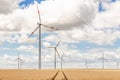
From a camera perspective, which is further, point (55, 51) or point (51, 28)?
point (55, 51)

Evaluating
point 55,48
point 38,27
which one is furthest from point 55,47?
point 38,27

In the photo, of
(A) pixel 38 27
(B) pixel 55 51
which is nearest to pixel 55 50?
(B) pixel 55 51

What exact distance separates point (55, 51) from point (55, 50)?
1.30 feet

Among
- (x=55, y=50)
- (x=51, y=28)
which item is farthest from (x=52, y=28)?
(x=55, y=50)

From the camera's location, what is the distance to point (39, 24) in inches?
3875

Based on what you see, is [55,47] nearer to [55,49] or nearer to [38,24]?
[55,49]

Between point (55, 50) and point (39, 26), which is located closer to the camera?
point (39, 26)

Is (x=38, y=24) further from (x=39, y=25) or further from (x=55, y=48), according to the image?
(x=55, y=48)

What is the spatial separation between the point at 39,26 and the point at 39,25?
39 cm

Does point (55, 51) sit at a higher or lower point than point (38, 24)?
lower

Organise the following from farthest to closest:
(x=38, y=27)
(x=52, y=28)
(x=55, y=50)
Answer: (x=55, y=50) → (x=38, y=27) → (x=52, y=28)

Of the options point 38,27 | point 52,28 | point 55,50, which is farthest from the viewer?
point 55,50

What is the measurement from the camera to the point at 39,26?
98.1m

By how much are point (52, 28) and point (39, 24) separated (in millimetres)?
5463
